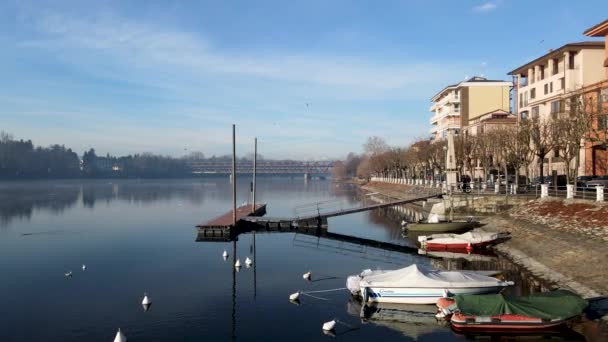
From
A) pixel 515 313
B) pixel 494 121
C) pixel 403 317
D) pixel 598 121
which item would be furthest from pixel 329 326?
pixel 494 121

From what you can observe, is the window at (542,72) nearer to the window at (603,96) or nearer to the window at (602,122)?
the window at (603,96)

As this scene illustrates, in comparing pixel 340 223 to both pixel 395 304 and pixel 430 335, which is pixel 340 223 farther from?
pixel 430 335

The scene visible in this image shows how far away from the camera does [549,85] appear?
63906 millimetres

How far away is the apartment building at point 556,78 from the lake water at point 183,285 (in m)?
27.9

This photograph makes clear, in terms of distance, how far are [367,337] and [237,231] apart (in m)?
29.5

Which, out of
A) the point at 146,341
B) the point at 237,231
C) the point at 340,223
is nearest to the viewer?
the point at 146,341

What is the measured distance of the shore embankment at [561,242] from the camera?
23.5 m

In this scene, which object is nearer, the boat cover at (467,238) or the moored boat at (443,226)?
the boat cover at (467,238)

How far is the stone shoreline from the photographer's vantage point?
23.5 meters

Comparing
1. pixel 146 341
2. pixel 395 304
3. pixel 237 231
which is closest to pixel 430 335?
pixel 395 304

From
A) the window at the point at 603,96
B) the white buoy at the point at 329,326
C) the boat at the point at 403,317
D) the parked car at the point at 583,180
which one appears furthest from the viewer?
the parked car at the point at 583,180

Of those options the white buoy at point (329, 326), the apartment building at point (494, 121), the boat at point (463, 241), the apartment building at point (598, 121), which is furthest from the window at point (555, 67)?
the white buoy at point (329, 326)

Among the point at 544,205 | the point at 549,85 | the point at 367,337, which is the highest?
the point at 549,85

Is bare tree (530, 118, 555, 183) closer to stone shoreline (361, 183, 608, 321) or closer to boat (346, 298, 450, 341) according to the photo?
stone shoreline (361, 183, 608, 321)
